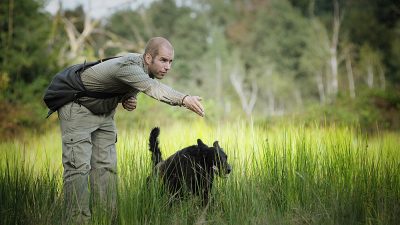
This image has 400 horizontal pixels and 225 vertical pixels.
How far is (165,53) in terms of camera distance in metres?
4.89

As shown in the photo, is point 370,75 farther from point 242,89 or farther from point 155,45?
point 155,45

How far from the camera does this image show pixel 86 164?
5.03m

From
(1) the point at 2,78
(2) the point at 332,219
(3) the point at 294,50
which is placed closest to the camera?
(2) the point at 332,219

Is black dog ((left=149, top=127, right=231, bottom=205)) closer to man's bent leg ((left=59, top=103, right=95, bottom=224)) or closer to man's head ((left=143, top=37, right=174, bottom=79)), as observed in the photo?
man's bent leg ((left=59, top=103, right=95, bottom=224))

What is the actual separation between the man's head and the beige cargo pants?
2.60ft

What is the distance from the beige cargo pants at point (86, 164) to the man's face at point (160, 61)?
0.79m

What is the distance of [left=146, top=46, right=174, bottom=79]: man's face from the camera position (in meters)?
4.90

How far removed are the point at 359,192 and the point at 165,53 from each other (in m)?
2.24

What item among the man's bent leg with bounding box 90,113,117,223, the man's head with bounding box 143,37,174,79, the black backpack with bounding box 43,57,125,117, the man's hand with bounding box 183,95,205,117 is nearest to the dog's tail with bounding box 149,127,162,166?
the man's bent leg with bounding box 90,113,117,223

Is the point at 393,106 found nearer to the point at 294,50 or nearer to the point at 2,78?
the point at 2,78

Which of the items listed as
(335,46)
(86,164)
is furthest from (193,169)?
(335,46)

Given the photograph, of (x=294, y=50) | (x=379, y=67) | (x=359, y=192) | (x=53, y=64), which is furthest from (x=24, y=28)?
(x=294, y=50)

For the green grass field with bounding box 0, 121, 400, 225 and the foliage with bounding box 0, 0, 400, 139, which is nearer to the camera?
the green grass field with bounding box 0, 121, 400, 225

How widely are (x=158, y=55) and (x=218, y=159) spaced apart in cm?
144
